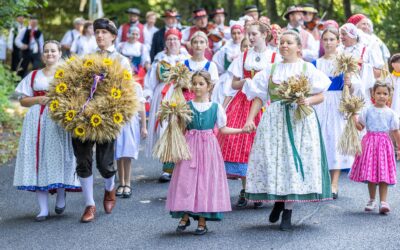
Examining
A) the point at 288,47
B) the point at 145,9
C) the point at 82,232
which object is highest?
the point at 145,9

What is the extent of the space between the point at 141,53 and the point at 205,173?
810cm

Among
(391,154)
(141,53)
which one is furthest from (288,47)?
(141,53)

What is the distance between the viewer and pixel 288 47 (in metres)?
7.89

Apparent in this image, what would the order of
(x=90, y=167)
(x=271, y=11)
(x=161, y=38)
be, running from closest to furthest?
(x=90, y=167), (x=161, y=38), (x=271, y=11)

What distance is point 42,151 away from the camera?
27.8 ft

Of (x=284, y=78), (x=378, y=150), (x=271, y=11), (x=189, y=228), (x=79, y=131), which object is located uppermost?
(x=271, y=11)

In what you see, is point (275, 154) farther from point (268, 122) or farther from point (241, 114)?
point (241, 114)

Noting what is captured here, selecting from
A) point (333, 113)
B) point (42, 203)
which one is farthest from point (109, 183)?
point (333, 113)

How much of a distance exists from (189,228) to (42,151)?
1765 mm

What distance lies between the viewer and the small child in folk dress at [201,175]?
7539mm

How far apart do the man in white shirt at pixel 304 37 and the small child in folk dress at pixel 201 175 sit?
5560mm

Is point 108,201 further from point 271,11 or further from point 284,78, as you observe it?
A: point 271,11

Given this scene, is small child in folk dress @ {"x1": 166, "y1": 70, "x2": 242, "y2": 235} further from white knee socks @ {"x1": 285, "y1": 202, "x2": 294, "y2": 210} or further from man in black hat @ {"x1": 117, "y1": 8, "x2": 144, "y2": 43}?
man in black hat @ {"x1": 117, "y1": 8, "x2": 144, "y2": 43}

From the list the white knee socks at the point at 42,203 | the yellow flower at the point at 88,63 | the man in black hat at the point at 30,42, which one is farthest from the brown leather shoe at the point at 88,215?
the man in black hat at the point at 30,42
